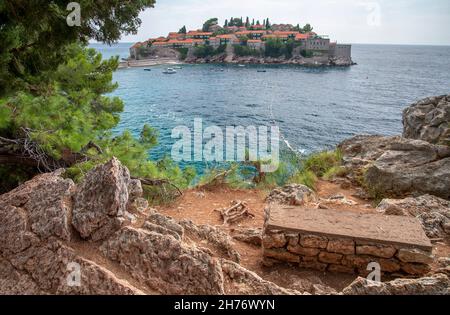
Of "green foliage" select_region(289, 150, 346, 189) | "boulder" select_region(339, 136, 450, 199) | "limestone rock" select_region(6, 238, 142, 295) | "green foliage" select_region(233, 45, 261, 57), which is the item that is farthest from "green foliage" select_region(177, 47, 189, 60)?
"limestone rock" select_region(6, 238, 142, 295)

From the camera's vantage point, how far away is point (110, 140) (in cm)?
687

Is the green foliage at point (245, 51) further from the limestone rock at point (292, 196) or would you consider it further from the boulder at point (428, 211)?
the boulder at point (428, 211)

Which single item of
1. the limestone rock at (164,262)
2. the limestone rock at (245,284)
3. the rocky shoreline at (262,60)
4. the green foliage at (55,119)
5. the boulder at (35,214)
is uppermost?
the rocky shoreline at (262,60)

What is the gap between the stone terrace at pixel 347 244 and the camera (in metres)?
3.81

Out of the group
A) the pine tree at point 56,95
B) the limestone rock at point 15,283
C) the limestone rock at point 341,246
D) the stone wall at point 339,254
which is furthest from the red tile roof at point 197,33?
the limestone rock at point 15,283

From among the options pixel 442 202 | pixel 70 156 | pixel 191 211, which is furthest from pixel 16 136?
pixel 442 202

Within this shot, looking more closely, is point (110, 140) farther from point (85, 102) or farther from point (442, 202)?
point (442, 202)

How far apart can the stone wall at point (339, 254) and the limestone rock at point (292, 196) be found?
249 cm

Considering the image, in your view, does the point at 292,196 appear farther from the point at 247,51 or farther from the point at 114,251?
the point at 247,51

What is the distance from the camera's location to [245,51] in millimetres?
88750

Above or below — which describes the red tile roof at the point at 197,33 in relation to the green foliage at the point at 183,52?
above

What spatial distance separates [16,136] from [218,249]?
405cm

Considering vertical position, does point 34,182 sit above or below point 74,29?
below

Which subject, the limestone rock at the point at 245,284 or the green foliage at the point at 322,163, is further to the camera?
the green foliage at the point at 322,163
